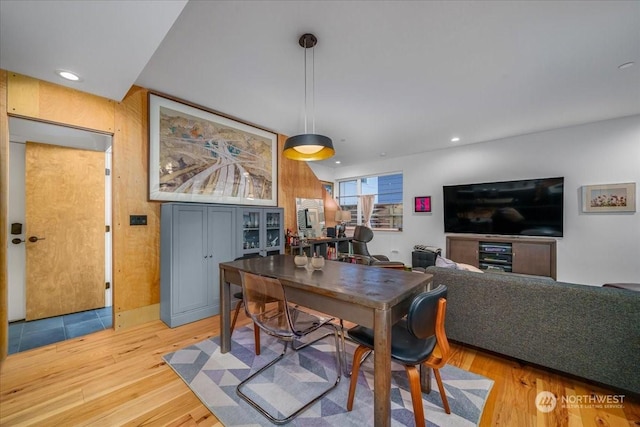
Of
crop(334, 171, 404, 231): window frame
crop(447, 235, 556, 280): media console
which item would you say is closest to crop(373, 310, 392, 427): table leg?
crop(447, 235, 556, 280): media console

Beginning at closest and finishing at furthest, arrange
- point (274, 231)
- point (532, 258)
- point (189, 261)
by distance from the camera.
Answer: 1. point (189, 261)
2. point (274, 231)
3. point (532, 258)

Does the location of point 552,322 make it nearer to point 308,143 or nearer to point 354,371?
point 354,371

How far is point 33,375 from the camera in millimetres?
2004

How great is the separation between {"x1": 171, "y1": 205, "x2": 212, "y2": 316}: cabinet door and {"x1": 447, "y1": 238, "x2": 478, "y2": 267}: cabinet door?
4432mm

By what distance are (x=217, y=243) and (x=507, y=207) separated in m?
4.87

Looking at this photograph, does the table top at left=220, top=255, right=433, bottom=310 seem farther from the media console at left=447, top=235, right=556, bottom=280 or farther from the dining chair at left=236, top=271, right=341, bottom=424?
the media console at left=447, top=235, right=556, bottom=280

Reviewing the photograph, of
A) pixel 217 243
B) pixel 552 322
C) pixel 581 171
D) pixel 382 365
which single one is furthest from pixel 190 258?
pixel 581 171

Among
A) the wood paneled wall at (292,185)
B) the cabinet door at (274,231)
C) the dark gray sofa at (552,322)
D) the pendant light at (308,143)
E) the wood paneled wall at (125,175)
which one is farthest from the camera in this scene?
the wood paneled wall at (292,185)

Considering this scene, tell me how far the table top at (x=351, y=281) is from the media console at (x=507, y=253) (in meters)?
3.50

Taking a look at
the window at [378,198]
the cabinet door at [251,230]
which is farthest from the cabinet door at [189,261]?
the window at [378,198]

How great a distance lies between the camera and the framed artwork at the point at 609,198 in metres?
3.60

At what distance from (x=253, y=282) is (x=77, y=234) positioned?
117 inches

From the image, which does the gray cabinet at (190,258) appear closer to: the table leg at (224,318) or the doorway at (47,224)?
the table leg at (224,318)

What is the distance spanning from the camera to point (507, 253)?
4.43 metres
